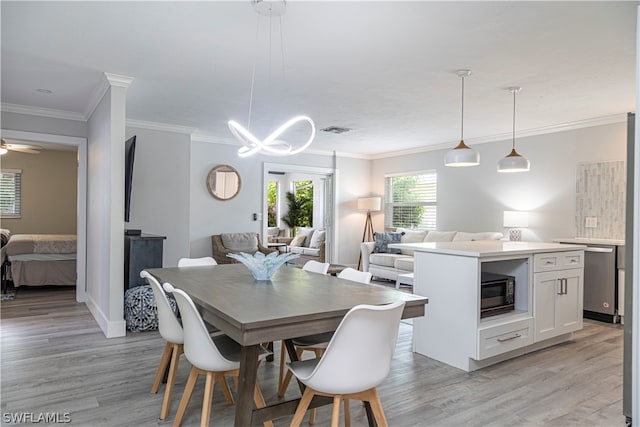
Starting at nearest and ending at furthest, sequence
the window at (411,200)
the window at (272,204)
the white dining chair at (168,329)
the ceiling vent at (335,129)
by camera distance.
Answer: the white dining chair at (168,329) < the ceiling vent at (335,129) < the window at (411,200) < the window at (272,204)

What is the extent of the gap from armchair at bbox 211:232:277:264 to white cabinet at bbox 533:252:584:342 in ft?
14.8

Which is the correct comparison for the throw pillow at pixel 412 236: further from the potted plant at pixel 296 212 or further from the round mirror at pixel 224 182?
the potted plant at pixel 296 212

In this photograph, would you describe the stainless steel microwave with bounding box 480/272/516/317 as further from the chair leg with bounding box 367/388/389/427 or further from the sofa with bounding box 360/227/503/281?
the sofa with bounding box 360/227/503/281

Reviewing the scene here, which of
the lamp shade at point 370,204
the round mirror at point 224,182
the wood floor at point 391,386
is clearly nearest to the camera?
the wood floor at point 391,386

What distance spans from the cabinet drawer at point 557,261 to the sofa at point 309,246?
17.2 feet

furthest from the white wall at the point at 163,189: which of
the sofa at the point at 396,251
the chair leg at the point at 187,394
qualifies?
the chair leg at the point at 187,394

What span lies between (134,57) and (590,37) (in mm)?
3403

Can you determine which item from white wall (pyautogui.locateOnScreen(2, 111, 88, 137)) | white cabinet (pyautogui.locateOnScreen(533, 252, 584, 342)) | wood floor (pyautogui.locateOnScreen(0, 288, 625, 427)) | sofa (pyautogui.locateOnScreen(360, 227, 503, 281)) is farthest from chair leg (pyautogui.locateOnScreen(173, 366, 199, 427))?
sofa (pyautogui.locateOnScreen(360, 227, 503, 281))

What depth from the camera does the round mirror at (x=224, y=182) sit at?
22.7 feet

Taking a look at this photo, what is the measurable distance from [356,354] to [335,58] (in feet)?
7.94

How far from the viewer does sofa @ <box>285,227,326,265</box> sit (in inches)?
347

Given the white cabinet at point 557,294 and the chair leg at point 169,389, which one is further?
the white cabinet at point 557,294

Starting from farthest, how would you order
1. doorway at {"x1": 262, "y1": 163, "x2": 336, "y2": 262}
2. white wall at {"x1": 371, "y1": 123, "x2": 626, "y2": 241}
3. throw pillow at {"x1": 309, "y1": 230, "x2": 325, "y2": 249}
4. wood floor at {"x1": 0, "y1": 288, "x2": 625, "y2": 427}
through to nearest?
doorway at {"x1": 262, "y1": 163, "x2": 336, "y2": 262} → throw pillow at {"x1": 309, "y1": 230, "x2": 325, "y2": 249} → white wall at {"x1": 371, "y1": 123, "x2": 626, "y2": 241} → wood floor at {"x1": 0, "y1": 288, "x2": 625, "y2": 427}

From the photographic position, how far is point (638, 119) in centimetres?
151
